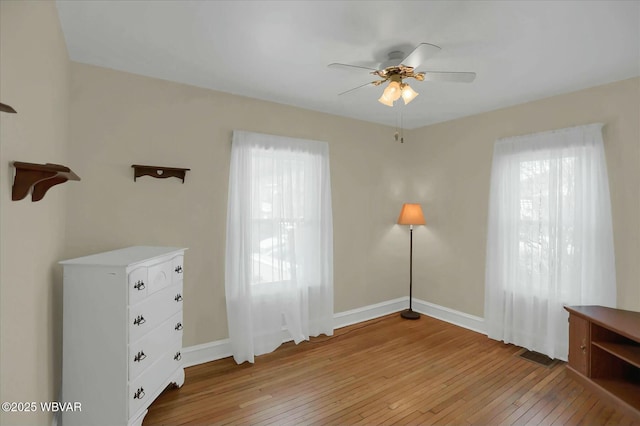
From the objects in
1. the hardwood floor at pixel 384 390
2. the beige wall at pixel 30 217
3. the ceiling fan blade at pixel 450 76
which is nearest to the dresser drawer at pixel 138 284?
the beige wall at pixel 30 217

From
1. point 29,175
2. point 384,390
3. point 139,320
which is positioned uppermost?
point 29,175

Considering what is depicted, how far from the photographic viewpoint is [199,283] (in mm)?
2988

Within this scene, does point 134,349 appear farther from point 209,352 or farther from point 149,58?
point 149,58

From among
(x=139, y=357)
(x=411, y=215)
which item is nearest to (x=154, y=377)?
(x=139, y=357)

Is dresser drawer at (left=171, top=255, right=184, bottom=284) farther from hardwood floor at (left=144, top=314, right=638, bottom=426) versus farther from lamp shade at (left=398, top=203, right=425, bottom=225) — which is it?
lamp shade at (left=398, top=203, right=425, bottom=225)

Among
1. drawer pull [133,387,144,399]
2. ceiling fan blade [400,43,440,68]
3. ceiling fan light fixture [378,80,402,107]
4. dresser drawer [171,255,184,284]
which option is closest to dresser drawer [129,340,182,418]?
drawer pull [133,387,144,399]

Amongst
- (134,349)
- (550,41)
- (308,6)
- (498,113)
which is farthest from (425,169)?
(134,349)

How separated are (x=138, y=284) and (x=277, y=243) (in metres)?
1.55

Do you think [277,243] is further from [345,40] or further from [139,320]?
[345,40]

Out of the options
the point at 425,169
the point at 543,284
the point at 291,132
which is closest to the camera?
the point at 543,284

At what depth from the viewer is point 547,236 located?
3211 millimetres

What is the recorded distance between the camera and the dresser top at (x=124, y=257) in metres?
1.94

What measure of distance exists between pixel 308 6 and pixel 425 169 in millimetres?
3163

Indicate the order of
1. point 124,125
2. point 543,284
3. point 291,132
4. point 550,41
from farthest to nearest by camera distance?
point 291,132 → point 543,284 → point 124,125 → point 550,41
